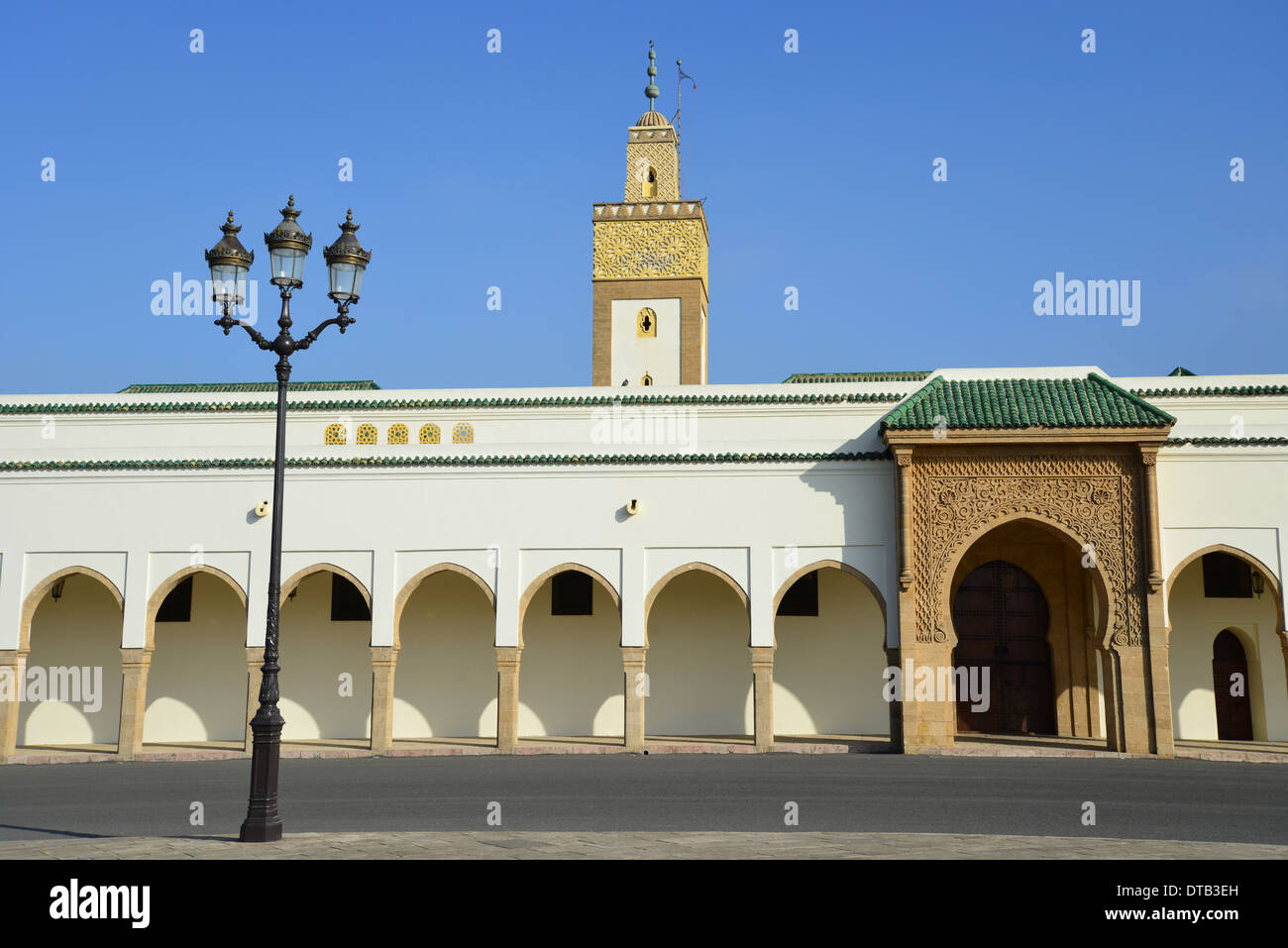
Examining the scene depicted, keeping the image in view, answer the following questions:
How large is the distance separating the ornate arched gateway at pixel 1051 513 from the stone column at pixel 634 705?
3.82m

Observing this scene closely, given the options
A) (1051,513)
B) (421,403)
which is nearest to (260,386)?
(421,403)

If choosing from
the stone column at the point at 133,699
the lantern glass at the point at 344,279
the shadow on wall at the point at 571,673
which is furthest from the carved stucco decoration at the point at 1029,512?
the stone column at the point at 133,699

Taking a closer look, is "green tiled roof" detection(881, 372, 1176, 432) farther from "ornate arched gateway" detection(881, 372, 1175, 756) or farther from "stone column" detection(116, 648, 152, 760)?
"stone column" detection(116, 648, 152, 760)

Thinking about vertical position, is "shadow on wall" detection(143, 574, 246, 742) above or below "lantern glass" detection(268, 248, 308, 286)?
below

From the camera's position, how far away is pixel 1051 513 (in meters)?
17.4

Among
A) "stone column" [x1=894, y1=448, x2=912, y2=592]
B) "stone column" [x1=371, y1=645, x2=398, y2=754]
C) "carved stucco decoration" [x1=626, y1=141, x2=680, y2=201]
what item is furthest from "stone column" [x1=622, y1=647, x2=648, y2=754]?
"carved stucco decoration" [x1=626, y1=141, x2=680, y2=201]

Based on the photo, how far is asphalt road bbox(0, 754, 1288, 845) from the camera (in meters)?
10.1

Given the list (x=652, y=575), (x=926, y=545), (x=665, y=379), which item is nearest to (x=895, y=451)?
(x=926, y=545)

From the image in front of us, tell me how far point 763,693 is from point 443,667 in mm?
5958

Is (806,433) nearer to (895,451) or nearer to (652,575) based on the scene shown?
(895,451)

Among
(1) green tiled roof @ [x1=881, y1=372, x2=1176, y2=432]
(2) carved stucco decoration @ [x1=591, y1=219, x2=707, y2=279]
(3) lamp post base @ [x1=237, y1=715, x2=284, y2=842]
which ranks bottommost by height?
(3) lamp post base @ [x1=237, y1=715, x2=284, y2=842]

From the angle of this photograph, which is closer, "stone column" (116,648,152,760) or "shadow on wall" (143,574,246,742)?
"stone column" (116,648,152,760)

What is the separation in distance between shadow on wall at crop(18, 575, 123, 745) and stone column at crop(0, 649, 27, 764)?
178 centimetres
